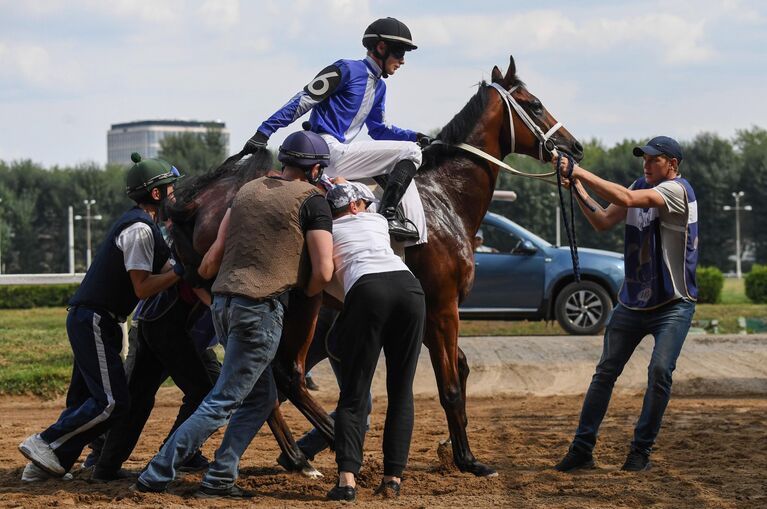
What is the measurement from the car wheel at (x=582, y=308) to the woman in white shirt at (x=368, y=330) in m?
10.1

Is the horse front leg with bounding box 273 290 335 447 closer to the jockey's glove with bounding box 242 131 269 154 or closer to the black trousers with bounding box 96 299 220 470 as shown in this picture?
the black trousers with bounding box 96 299 220 470

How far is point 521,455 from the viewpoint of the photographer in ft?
24.7

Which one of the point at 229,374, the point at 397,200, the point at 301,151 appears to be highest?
the point at 301,151

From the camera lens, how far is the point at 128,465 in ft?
23.3

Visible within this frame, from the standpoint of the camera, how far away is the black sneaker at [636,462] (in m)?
6.79

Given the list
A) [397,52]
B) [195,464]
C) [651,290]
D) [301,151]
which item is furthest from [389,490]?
[397,52]

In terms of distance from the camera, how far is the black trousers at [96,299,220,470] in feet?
21.0

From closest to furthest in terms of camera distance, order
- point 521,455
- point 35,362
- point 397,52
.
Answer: point 397,52
point 521,455
point 35,362

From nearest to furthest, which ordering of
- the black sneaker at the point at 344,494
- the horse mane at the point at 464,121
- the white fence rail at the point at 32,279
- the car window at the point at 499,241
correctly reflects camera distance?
the black sneaker at the point at 344,494
the horse mane at the point at 464,121
the white fence rail at the point at 32,279
the car window at the point at 499,241

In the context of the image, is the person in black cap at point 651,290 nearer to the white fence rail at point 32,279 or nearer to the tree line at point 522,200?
the white fence rail at point 32,279

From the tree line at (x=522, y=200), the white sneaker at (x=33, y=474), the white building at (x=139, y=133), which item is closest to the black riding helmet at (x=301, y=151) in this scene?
the white sneaker at (x=33, y=474)

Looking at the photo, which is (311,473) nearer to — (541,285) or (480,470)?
(480,470)

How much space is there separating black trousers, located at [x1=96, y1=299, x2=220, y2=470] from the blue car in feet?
31.4

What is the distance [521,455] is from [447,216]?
1.65 metres
